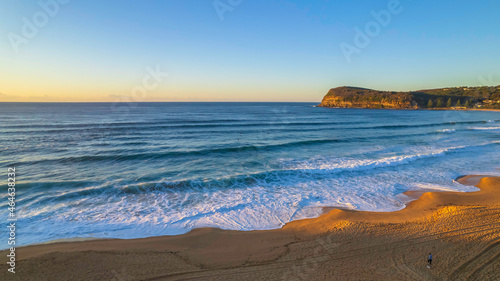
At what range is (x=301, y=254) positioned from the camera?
7.16 meters

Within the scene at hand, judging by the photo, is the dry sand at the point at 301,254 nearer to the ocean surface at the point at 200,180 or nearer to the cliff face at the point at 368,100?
the ocean surface at the point at 200,180

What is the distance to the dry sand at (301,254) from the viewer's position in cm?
623

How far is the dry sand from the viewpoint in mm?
6230

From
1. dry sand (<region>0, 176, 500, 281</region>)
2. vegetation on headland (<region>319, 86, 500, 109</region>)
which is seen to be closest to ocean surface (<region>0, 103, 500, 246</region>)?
dry sand (<region>0, 176, 500, 281</region>)

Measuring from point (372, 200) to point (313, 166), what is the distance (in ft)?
18.9

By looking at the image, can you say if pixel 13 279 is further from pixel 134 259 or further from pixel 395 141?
pixel 395 141

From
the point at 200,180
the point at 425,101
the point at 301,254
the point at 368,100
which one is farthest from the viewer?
the point at 368,100

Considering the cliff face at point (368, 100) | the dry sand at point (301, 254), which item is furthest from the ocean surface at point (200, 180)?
the cliff face at point (368, 100)

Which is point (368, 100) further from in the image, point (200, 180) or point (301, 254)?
point (301, 254)

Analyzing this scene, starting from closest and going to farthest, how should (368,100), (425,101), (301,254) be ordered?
(301,254) → (425,101) → (368,100)

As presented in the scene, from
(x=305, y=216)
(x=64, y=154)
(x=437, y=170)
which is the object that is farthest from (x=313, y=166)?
(x=64, y=154)

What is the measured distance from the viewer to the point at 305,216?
32.8 ft

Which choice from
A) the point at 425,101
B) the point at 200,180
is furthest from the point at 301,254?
the point at 425,101

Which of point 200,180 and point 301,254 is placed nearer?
point 301,254
